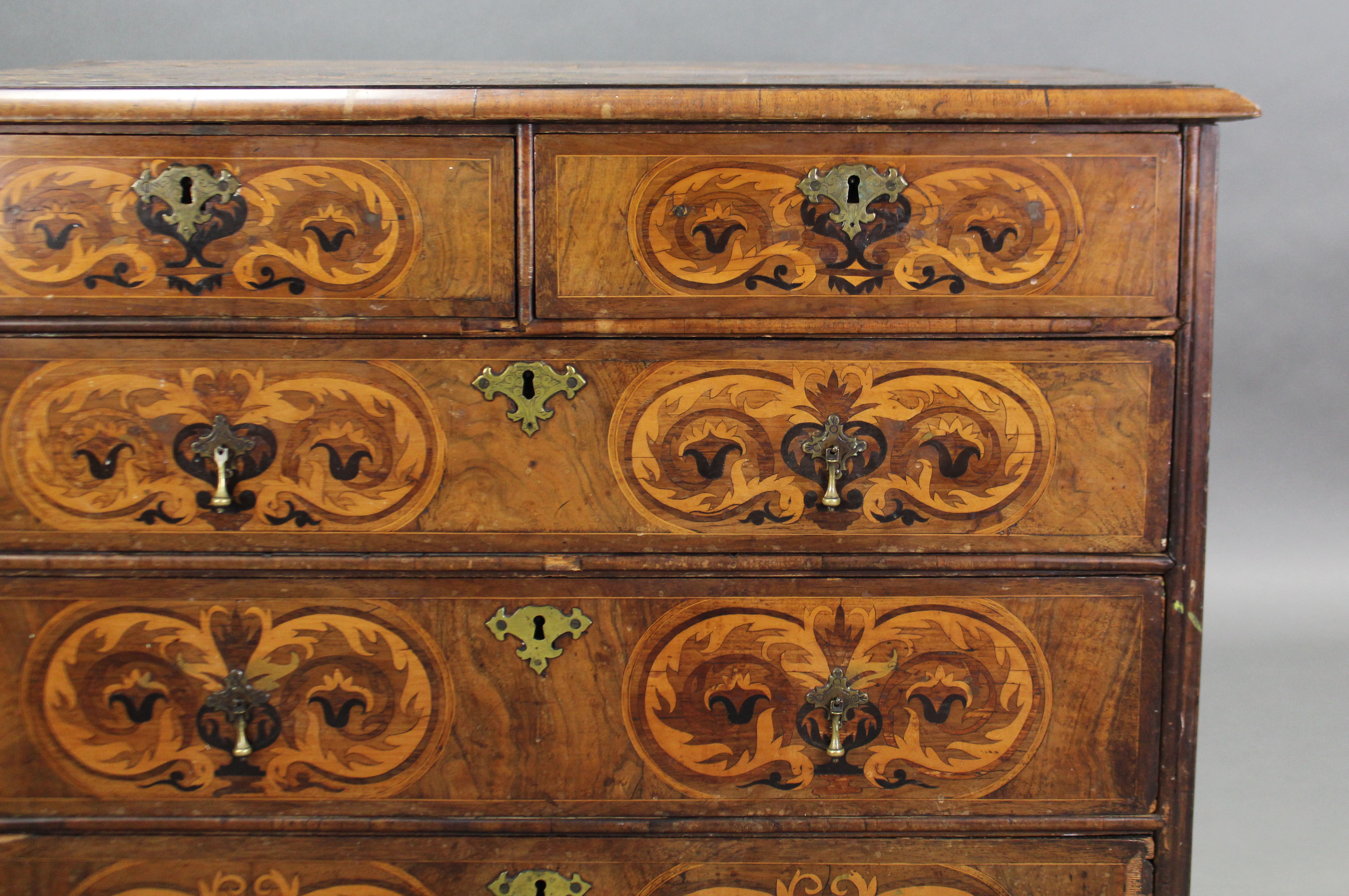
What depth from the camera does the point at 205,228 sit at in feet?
5.50

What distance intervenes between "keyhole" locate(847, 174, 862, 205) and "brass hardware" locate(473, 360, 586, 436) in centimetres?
47

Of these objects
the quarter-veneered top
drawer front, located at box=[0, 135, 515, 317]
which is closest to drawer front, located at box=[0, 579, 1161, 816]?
drawer front, located at box=[0, 135, 515, 317]

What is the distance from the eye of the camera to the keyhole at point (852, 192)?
1663mm

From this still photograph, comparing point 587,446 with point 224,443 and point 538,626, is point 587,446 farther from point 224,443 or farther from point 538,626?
point 224,443

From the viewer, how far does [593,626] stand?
5.75 feet

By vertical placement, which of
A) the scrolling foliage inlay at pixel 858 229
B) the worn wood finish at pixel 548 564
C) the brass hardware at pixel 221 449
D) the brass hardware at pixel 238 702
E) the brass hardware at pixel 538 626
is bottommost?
the brass hardware at pixel 238 702

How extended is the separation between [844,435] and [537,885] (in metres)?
0.86

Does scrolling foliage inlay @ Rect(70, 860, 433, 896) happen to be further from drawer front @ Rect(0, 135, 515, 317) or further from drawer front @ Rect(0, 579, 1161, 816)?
drawer front @ Rect(0, 135, 515, 317)

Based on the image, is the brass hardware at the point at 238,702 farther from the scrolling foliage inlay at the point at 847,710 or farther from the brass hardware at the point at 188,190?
the brass hardware at the point at 188,190

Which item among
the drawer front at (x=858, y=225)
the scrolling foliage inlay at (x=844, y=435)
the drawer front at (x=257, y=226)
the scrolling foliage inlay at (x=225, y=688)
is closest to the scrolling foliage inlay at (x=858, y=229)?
the drawer front at (x=858, y=225)

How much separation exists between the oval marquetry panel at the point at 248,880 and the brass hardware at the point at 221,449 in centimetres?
57

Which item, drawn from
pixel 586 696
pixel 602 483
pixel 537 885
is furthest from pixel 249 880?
pixel 602 483

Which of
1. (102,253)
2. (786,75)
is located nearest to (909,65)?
(786,75)

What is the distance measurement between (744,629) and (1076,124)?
2.92ft
